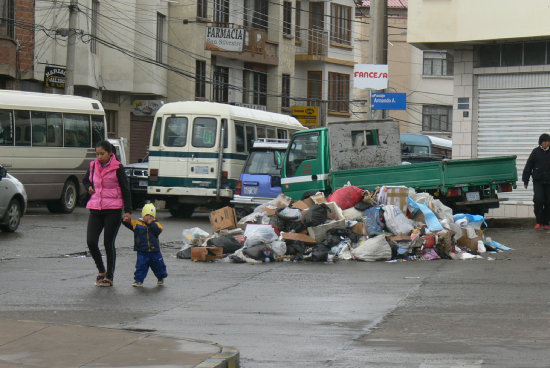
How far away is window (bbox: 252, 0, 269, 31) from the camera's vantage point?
2154 inches

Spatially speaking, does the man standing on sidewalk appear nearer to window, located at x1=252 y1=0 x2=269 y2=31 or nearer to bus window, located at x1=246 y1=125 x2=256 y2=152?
bus window, located at x1=246 y1=125 x2=256 y2=152

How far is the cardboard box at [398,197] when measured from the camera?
17250mm

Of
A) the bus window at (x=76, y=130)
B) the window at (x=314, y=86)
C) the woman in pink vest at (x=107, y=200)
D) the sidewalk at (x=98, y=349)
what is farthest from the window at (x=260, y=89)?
the sidewalk at (x=98, y=349)

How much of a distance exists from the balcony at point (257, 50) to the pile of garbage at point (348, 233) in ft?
112

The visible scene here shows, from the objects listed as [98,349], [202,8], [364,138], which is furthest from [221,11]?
[98,349]

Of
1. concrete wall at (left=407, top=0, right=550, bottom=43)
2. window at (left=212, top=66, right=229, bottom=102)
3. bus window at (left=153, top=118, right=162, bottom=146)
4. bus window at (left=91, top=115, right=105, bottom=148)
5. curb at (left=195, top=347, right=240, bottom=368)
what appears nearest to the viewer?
curb at (left=195, top=347, right=240, bottom=368)

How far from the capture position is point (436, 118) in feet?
224

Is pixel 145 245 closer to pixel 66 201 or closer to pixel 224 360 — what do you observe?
pixel 224 360

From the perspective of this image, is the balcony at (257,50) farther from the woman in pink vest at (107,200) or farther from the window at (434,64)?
the woman in pink vest at (107,200)

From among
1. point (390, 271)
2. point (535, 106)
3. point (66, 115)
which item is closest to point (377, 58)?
point (535, 106)

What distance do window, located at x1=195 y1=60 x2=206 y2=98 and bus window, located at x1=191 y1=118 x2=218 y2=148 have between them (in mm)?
21022

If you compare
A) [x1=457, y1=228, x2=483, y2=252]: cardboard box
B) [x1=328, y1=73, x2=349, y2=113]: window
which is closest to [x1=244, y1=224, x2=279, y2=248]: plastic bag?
[x1=457, y1=228, x2=483, y2=252]: cardboard box

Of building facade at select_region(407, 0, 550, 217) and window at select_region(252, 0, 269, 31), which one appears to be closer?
building facade at select_region(407, 0, 550, 217)

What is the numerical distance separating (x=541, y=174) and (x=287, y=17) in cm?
3849
